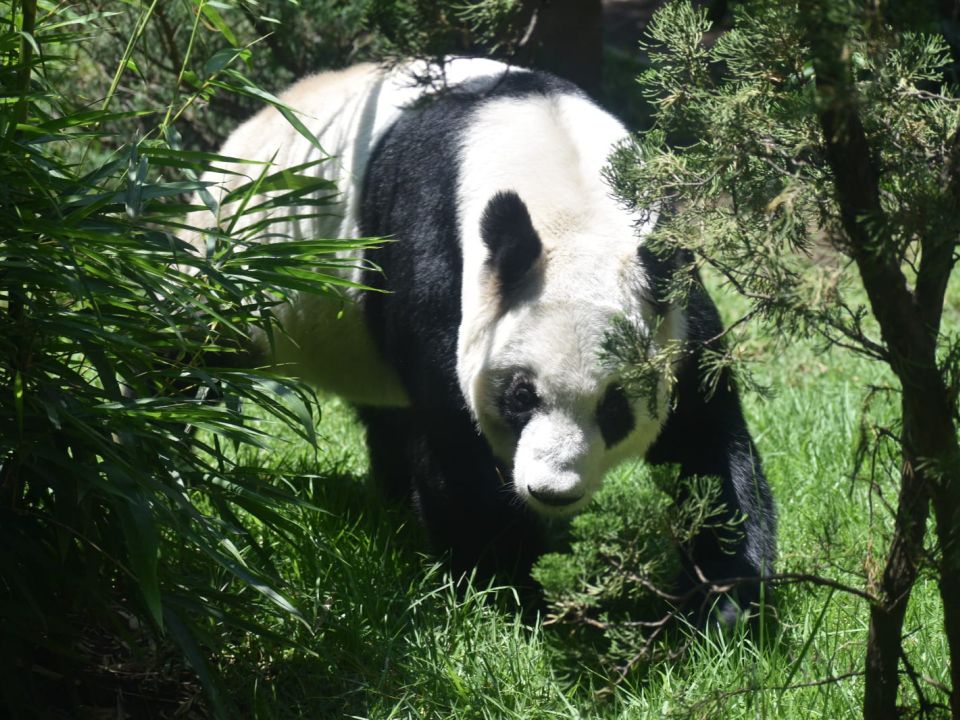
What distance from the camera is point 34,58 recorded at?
232 centimetres

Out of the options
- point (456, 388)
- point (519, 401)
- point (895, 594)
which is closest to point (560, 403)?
point (519, 401)

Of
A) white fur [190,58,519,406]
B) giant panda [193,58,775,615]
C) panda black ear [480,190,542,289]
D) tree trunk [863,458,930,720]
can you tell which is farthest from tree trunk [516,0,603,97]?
tree trunk [863,458,930,720]

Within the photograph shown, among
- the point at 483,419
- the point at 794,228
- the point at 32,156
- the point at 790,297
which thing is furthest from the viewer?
the point at 483,419

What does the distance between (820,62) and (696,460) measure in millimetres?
1819

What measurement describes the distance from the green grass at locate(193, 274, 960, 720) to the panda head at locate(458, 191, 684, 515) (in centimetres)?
39

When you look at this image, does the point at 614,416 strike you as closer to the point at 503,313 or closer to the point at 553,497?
the point at 553,497

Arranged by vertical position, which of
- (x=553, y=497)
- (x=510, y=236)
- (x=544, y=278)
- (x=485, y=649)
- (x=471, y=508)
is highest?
(x=510, y=236)

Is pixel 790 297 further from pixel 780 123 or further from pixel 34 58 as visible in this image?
pixel 34 58

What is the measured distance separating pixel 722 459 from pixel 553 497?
2.01 feet

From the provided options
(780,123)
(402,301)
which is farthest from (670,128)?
(402,301)

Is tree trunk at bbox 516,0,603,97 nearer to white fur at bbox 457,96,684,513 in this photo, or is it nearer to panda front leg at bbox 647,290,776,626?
white fur at bbox 457,96,684,513

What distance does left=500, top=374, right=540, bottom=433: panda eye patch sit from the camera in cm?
282

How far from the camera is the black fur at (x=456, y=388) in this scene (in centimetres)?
300

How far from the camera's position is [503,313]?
9.50 ft
